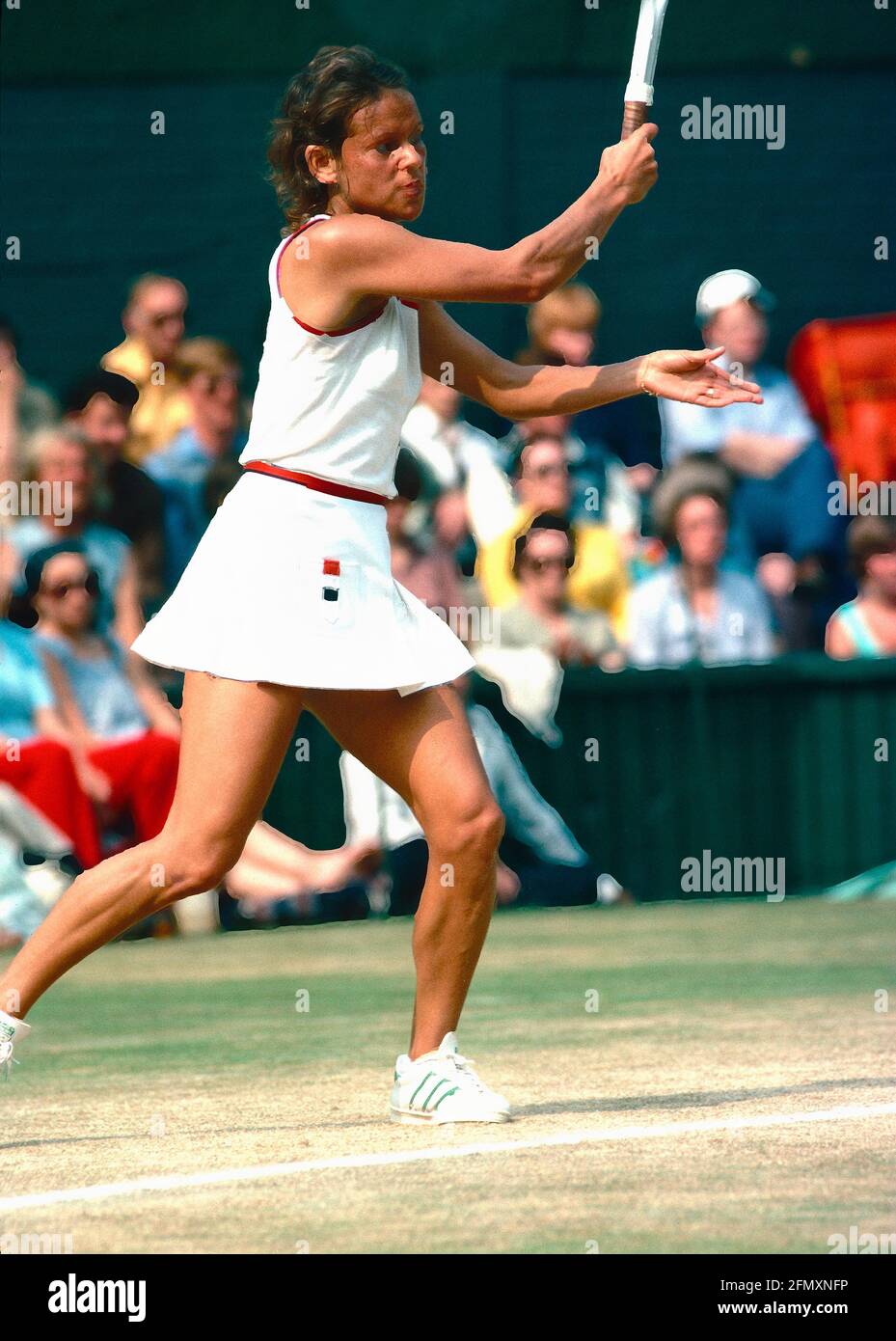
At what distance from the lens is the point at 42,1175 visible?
549cm

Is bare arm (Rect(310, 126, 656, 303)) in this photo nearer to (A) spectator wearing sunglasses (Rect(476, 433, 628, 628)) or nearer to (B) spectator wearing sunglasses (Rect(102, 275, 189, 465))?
(A) spectator wearing sunglasses (Rect(476, 433, 628, 628))

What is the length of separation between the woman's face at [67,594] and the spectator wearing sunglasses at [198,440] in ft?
2.81

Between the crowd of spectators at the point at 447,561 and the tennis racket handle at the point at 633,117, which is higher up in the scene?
the tennis racket handle at the point at 633,117

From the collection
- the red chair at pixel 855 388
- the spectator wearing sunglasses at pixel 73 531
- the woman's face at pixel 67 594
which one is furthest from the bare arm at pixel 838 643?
the woman's face at pixel 67 594

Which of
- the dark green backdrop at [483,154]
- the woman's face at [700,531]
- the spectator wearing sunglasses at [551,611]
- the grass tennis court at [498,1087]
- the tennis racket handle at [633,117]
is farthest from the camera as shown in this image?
the dark green backdrop at [483,154]

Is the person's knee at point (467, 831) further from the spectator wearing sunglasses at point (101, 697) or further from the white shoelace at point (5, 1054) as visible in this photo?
the spectator wearing sunglasses at point (101, 697)

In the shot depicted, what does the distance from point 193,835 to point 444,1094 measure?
89 cm

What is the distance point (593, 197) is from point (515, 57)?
33.3 feet

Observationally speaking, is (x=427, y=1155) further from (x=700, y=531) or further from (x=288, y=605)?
(x=700, y=531)

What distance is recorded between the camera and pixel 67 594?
34.8 ft

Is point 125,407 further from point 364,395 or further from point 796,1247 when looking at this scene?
point 796,1247

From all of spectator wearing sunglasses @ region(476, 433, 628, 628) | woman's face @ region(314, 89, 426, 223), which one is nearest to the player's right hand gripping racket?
woman's face @ region(314, 89, 426, 223)

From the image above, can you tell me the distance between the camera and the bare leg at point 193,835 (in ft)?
18.8

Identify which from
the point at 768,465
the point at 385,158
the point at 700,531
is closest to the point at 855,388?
the point at 768,465
